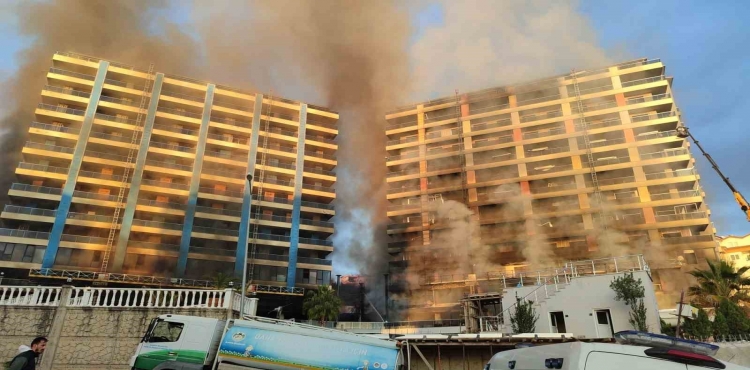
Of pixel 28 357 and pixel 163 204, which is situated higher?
pixel 163 204

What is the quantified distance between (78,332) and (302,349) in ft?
29.1

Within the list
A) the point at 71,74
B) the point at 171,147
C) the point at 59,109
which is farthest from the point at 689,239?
the point at 71,74

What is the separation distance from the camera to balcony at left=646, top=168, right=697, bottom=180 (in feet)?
146

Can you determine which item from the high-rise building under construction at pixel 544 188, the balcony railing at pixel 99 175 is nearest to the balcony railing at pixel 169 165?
the balcony railing at pixel 99 175

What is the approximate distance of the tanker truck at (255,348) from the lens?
393 inches

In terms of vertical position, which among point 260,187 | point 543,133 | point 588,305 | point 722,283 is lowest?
point 588,305

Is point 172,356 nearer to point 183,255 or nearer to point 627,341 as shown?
point 627,341

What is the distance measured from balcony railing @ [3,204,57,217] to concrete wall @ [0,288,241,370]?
38.6m

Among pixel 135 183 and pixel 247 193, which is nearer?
pixel 135 183

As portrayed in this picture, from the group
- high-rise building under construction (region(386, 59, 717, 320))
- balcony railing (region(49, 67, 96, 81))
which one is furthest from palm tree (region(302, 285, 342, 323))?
balcony railing (region(49, 67, 96, 81))

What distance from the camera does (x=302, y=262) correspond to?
2078 inches

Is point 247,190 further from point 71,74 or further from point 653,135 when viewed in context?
point 653,135

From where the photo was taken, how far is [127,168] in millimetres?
50281

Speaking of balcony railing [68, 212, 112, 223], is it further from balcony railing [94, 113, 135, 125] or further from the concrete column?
the concrete column
